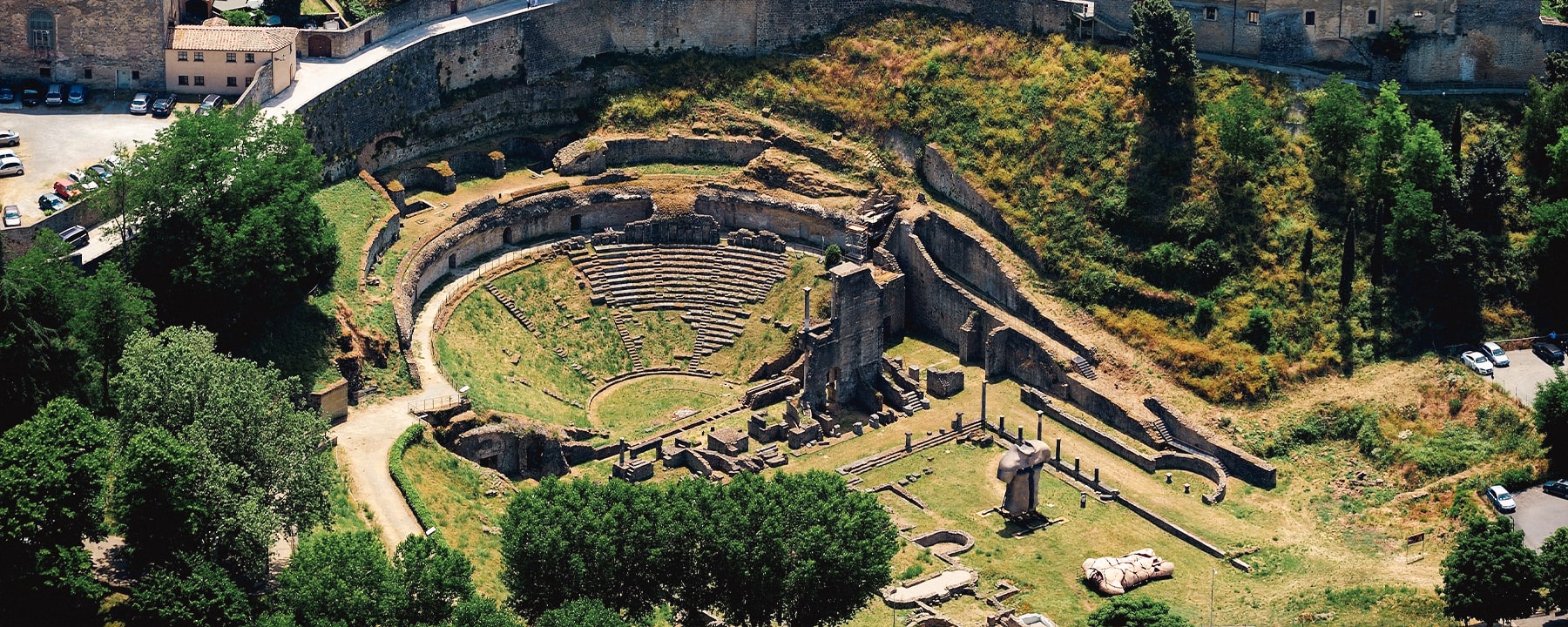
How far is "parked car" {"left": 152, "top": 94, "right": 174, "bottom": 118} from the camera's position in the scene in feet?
452

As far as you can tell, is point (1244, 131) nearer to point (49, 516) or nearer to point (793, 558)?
point (793, 558)

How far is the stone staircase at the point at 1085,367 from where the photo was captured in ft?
443

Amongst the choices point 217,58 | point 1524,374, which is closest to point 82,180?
point 217,58

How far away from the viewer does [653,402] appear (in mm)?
138125

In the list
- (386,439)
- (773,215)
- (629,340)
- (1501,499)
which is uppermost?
(773,215)

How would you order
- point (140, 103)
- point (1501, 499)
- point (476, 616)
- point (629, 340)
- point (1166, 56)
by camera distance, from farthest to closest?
point (629, 340), point (1166, 56), point (140, 103), point (1501, 499), point (476, 616)

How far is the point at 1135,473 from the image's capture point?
129250 millimetres

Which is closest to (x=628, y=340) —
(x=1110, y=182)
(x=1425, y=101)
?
(x=1110, y=182)

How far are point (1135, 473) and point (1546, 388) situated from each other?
20973 mm

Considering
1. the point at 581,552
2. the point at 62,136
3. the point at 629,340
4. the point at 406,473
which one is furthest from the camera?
the point at 629,340

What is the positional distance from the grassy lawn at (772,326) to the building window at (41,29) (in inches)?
1625

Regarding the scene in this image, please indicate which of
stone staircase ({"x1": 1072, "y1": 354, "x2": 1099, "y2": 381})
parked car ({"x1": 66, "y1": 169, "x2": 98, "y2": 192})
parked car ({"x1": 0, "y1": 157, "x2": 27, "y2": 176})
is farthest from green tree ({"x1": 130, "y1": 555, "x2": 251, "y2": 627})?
stone staircase ({"x1": 1072, "y1": 354, "x2": 1099, "y2": 381})

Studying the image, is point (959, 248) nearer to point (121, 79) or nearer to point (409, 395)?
point (409, 395)

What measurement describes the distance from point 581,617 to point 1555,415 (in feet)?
167
